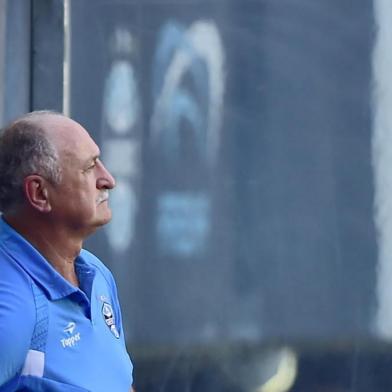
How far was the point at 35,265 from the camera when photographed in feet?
9.03

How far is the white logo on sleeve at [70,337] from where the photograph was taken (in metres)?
2.71

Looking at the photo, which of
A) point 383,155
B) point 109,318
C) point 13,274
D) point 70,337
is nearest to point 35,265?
point 13,274

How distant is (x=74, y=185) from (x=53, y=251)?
0.49 feet

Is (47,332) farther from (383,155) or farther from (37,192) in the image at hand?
(383,155)

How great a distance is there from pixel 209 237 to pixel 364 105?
78 cm

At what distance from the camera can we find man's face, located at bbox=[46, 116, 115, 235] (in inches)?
110

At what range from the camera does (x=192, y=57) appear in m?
5.01

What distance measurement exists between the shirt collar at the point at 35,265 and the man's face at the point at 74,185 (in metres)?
0.09

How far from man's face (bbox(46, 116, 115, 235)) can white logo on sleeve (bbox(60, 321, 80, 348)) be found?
216mm

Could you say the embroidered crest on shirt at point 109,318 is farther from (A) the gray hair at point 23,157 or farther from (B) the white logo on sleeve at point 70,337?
(A) the gray hair at point 23,157

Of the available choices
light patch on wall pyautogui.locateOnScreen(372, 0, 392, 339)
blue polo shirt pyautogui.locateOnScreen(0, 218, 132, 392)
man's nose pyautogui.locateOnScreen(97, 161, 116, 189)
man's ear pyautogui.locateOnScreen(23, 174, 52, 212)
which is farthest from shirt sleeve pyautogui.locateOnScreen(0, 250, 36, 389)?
light patch on wall pyautogui.locateOnScreen(372, 0, 392, 339)

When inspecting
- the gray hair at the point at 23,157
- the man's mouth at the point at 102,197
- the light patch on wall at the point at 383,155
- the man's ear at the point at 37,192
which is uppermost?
the gray hair at the point at 23,157

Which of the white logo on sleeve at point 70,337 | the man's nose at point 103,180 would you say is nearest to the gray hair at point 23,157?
the man's nose at point 103,180

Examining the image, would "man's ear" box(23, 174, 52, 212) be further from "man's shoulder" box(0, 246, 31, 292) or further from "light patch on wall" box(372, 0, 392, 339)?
"light patch on wall" box(372, 0, 392, 339)
